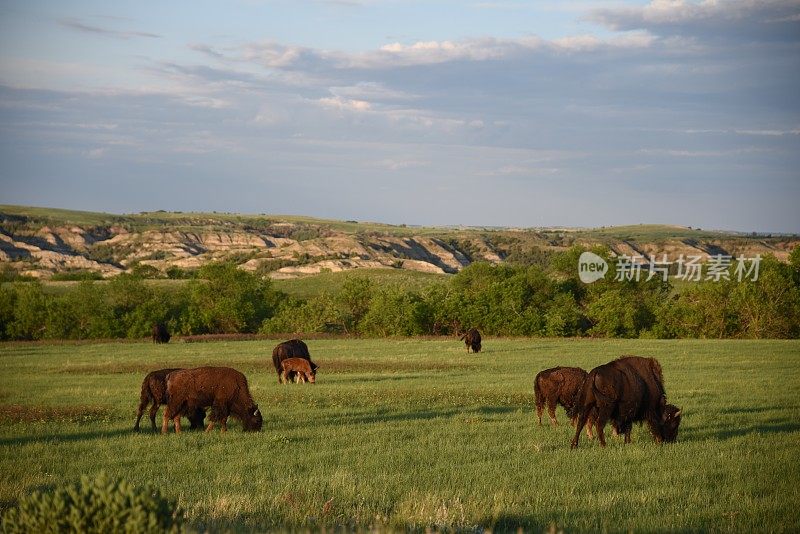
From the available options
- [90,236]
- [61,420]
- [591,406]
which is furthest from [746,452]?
[90,236]

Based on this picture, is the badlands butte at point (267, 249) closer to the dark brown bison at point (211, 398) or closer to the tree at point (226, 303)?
the tree at point (226, 303)

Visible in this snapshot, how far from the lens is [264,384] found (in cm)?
2941

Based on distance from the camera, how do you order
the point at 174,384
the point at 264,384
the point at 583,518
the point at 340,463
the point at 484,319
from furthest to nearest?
the point at 484,319 → the point at 264,384 → the point at 174,384 → the point at 340,463 → the point at 583,518

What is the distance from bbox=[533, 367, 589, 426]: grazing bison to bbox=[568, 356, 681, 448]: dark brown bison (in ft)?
6.90

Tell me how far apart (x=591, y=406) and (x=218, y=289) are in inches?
2544

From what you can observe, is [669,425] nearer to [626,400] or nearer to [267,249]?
[626,400]

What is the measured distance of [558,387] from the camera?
1834 centimetres

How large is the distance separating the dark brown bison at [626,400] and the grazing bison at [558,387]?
210 cm

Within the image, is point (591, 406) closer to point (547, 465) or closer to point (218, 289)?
point (547, 465)

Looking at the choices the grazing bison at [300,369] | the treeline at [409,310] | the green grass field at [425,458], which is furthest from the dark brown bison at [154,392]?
the treeline at [409,310]

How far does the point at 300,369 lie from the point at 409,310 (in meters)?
41.5

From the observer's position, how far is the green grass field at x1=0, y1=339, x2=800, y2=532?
32.1 ft

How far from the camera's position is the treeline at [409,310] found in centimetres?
6738

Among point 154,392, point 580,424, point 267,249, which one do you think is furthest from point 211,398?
point 267,249
